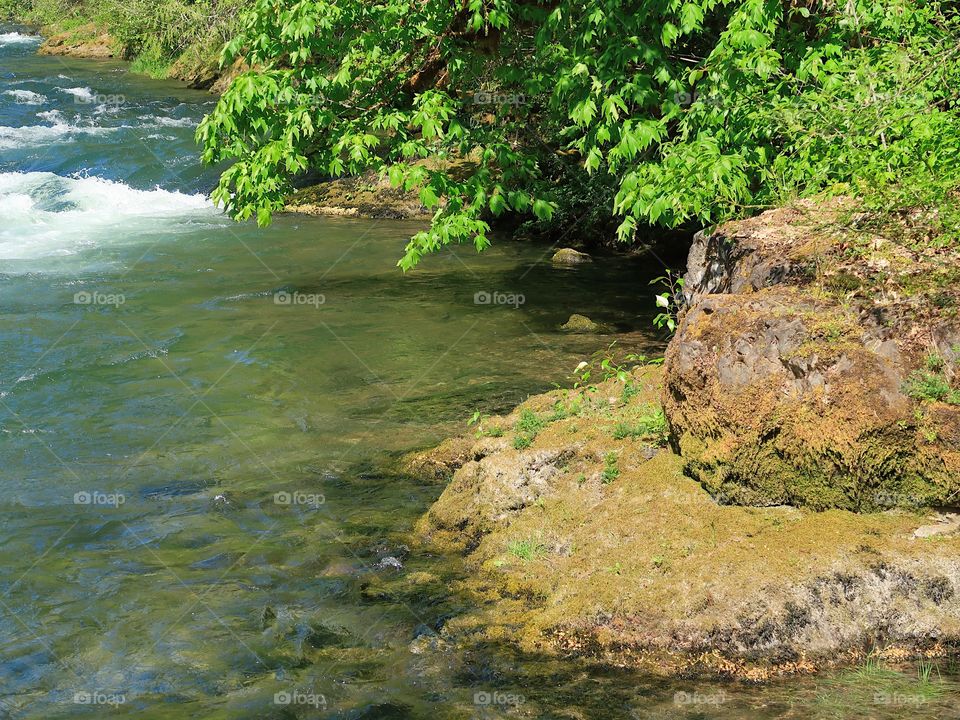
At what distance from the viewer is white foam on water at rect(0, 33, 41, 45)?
149 feet

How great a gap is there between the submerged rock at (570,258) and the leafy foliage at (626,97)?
268cm

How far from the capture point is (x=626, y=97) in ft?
31.0

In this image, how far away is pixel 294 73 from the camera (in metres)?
10.0

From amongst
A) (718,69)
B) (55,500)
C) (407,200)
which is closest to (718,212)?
(718,69)

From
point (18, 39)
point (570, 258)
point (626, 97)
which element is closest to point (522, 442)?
point (626, 97)

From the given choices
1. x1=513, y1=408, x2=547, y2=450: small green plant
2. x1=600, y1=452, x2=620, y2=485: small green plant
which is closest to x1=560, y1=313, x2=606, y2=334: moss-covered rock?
x1=513, y1=408, x2=547, y2=450: small green plant

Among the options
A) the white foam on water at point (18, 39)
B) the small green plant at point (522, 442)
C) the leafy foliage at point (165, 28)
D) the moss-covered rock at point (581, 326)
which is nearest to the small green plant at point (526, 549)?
the small green plant at point (522, 442)

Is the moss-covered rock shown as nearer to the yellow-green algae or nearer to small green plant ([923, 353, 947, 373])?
the yellow-green algae

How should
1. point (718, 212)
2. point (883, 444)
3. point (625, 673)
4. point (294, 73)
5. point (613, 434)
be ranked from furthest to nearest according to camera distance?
point (294, 73), point (718, 212), point (613, 434), point (883, 444), point (625, 673)

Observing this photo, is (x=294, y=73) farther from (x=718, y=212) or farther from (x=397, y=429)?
(x=718, y=212)

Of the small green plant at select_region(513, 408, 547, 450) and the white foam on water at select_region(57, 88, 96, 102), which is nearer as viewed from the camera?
the small green plant at select_region(513, 408, 547, 450)

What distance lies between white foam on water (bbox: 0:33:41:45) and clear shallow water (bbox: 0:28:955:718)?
1266 inches

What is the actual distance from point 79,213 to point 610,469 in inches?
557

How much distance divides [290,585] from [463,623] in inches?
49.5
